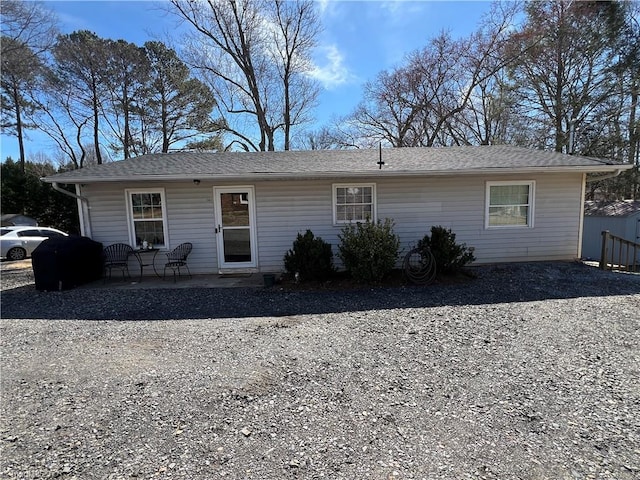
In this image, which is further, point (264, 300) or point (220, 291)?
point (220, 291)

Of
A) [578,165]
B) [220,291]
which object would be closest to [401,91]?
[578,165]

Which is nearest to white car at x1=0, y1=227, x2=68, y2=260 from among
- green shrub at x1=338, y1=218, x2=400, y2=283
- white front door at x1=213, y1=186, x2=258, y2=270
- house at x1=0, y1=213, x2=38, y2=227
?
house at x1=0, y1=213, x2=38, y2=227

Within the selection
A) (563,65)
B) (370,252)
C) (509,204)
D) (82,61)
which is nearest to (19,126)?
(82,61)

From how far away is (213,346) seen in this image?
372 centimetres

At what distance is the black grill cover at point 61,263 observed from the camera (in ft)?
20.9

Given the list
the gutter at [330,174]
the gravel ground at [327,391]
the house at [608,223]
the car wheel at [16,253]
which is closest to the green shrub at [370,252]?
the gravel ground at [327,391]

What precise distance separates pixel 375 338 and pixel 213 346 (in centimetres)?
183

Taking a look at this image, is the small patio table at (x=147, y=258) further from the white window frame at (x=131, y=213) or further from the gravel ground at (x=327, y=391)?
the gravel ground at (x=327, y=391)

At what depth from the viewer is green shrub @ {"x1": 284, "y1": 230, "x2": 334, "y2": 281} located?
6.50m

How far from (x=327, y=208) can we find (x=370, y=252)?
75.0 inches

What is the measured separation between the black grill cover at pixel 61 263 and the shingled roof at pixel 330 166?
1.31 m

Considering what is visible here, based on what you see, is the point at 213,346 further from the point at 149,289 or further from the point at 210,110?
the point at 210,110

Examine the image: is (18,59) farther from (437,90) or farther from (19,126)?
(437,90)

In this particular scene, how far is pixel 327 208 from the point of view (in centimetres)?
759
